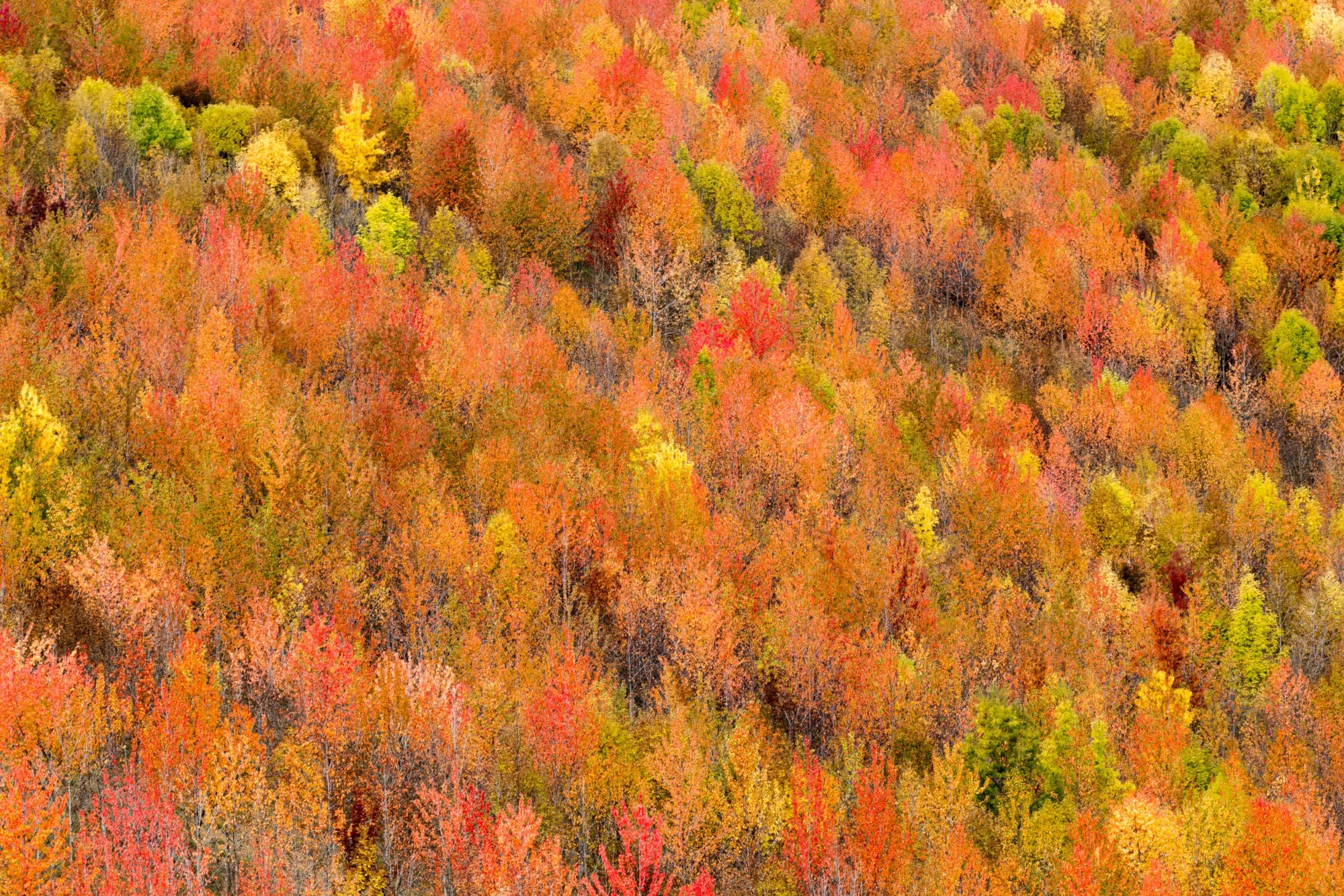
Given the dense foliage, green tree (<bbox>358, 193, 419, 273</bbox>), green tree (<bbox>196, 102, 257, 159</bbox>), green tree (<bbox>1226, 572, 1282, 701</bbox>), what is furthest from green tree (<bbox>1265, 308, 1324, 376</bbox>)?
green tree (<bbox>196, 102, 257, 159</bbox>)

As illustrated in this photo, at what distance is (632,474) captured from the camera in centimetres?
4941

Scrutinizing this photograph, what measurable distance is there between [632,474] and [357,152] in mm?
23050

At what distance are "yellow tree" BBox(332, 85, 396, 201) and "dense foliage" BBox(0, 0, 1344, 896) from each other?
24 centimetres

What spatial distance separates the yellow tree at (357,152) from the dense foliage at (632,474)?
24cm

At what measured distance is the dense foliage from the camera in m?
31.3

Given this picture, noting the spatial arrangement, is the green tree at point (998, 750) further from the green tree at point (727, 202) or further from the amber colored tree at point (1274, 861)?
the green tree at point (727, 202)

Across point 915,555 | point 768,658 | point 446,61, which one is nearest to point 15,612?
point 768,658

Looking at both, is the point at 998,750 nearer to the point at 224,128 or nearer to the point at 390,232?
the point at 390,232

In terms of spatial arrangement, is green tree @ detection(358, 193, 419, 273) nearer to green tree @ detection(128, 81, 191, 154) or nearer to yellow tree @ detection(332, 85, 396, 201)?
yellow tree @ detection(332, 85, 396, 201)

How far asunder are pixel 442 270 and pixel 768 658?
26.2 m

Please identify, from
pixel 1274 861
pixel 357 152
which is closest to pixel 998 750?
pixel 1274 861

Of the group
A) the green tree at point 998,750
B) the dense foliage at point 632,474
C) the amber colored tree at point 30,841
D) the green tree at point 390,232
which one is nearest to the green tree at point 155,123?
the dense foliage at point 632,474

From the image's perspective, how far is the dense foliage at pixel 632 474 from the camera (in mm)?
31344

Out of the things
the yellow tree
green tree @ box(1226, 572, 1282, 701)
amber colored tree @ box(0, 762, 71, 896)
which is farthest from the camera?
the yellow tree
